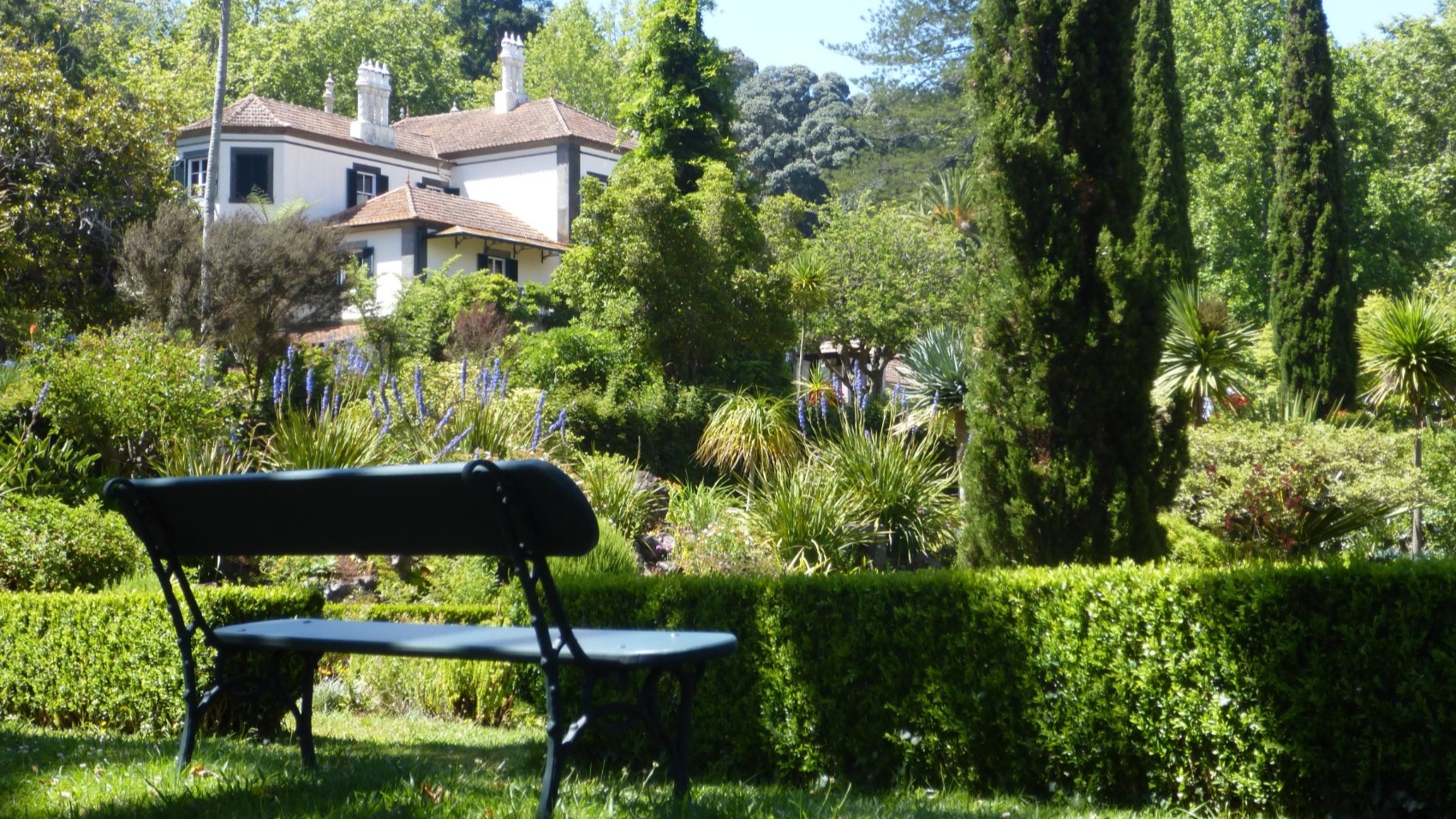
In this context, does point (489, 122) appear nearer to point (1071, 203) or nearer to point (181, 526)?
point (1071, 203)

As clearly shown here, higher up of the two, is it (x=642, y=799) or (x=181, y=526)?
(x=181, y=526)

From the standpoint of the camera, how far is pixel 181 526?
420 cm

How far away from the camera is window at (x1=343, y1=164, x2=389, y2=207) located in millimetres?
40469

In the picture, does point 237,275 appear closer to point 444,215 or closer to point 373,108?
point 444,215

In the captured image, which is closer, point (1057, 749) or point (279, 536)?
point (279, 536)

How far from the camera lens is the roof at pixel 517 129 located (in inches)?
1613

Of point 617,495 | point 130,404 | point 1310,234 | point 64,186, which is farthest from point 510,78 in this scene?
point 617,495

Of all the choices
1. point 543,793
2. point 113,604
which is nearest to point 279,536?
point 543,793

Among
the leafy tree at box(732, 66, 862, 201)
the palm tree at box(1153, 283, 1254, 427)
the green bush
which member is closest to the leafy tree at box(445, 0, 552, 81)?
the leafy tree at box(732, 66, 862, 201)

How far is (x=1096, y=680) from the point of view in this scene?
4504 millimetres

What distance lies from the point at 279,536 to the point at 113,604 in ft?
8.28

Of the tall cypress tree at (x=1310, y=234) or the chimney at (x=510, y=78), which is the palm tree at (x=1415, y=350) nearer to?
the tall cypress tree at (x=1310, y=234)

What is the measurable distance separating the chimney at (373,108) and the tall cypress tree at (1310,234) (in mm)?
28834

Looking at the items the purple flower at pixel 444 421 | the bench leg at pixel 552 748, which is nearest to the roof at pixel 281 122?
the purple flower at pixel 444 421
